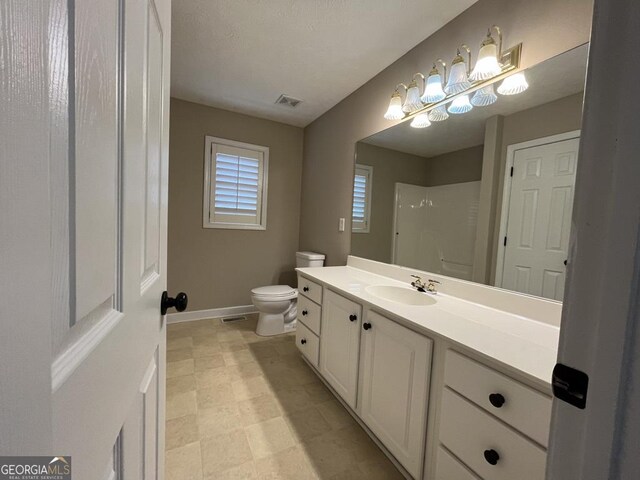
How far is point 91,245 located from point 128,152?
203 mm

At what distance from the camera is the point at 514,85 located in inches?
49.8

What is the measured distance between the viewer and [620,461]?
349 millimetres

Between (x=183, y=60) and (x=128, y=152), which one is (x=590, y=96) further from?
(x=183, y=60)

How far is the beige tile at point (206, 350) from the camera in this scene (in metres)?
2.20

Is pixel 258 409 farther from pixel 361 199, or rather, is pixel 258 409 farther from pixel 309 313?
pixel 361 199

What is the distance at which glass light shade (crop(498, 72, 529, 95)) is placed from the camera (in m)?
1.23

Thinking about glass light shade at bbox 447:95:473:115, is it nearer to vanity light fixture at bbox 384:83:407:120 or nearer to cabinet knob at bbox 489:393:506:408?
vanity light fixture at bbox 384:83:407:120

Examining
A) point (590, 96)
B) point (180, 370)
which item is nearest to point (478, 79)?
point (590, 96)

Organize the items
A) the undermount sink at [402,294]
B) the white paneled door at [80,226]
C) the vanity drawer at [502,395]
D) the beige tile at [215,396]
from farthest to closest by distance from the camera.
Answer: the beige tile at [215,396], the undermount sink at [402,294], the vanity drawer at [502,395], the white paneled door at [80,226]

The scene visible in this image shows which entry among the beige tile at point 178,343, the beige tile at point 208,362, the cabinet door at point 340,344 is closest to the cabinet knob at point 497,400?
the cabinet door at point 340,344

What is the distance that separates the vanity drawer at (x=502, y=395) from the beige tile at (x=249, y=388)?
4.29 ft

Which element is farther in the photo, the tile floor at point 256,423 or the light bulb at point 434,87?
the light bulb at point 434,87

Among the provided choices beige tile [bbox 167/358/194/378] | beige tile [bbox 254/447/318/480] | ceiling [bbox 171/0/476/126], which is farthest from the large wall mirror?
beige tile [bbox 167/358/194/378]

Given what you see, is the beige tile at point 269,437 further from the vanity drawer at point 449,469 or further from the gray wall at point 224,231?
the gray wall at point 224,231
